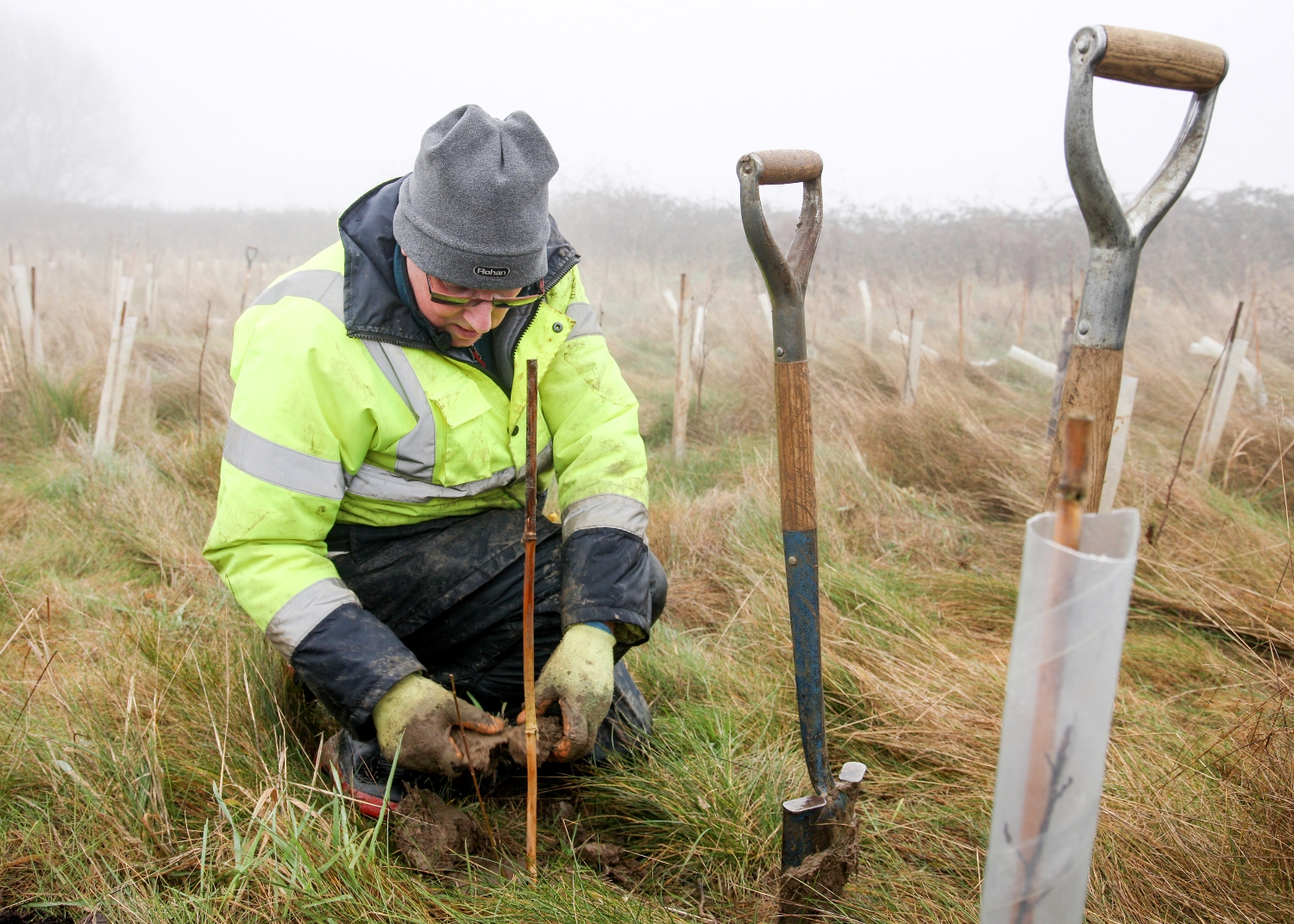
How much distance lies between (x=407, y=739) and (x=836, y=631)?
53.0 inches

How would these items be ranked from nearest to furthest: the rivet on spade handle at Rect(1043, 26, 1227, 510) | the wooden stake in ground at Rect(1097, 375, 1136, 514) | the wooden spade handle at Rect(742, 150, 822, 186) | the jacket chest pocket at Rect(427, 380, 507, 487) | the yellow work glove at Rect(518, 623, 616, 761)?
1. the rivet on spade handle at Rect(1043, 26, 1227, 510)
2. the wooden spade handle at Rect(742, 150, 822, 186)
3. the yellow work glove at Rect(518, 623, 616, 761)
4. the jacket chest pocket at Rect(427, 380, 507, 487)
5. the wooden stake in ground at Rect(1097, 375, 1136, 514)

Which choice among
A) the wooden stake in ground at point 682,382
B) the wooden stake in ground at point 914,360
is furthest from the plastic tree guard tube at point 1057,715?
the wooden stake in ground at point 914,360

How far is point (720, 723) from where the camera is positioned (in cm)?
210

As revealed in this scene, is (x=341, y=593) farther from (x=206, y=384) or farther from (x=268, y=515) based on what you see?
(x=206, y=384)

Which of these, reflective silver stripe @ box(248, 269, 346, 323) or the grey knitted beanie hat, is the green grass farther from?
the grey knitted beanie hat

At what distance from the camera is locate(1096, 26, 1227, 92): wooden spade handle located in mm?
1092

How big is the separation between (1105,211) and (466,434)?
134cm

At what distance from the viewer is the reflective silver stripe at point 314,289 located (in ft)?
6.01

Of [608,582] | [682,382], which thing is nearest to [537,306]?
[608,582]

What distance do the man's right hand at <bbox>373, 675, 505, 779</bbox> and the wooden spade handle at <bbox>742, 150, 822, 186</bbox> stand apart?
113cm

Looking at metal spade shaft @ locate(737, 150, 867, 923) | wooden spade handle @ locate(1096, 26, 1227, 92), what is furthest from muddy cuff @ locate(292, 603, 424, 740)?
wooden spade handle @ locate(1096, 26, 1227, 92)

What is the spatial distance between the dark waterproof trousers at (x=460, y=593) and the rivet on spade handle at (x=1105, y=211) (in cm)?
128

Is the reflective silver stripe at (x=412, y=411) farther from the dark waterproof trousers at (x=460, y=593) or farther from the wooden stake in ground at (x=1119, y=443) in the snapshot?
the wooden stake in ground at (x=1119, y=443)

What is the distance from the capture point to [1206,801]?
1.55 meters
